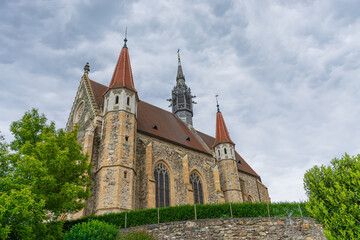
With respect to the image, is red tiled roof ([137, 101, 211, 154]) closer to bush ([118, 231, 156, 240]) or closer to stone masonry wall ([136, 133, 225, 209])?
stone masonry wall ([136, 133, 225, 209])

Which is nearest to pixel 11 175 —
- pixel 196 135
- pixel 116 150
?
pixel 116 150

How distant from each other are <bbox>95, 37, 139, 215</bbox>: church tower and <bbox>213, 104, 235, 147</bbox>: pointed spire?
10727 mm

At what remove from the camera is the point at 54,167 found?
13508mm

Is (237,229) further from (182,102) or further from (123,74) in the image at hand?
(182,102)

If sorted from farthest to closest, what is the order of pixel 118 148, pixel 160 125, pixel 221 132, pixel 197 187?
pixel 221 132 < pixel 160 125 < pixel 197 187 < pixel 118 148

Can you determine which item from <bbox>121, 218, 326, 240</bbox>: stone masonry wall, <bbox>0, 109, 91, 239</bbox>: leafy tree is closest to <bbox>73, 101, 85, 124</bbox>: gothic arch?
<bbox>0, 109, 91, 239</bbox>: leafy tree

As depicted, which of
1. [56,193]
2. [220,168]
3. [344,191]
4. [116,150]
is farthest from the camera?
[220,168]

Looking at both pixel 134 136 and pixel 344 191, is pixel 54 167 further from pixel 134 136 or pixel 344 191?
pixel 344 191

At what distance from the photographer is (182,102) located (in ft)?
131

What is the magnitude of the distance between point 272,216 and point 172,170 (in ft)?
33.7

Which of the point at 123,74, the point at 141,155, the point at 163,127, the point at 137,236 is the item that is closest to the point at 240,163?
the point at 163,127

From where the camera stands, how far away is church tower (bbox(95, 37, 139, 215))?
1811cm

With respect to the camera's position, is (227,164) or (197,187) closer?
(197,187)

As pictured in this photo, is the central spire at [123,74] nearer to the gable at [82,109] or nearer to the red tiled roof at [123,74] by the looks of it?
the red tiled roof at [123,74]
